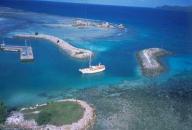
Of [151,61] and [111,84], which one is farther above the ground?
[151,61]

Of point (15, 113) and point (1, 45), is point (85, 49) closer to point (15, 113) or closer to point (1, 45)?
point (1, 45)

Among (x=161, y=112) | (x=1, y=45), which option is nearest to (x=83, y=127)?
(x=161, y=112)

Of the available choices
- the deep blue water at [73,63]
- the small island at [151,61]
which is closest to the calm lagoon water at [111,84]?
the deep blue water at [73,63]

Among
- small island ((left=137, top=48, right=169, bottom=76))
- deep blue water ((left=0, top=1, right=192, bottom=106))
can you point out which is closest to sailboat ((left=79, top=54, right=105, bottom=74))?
deep blue water ((left=0, top=1, right=192, bottom=106))

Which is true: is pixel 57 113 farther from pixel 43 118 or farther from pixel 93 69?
pixel 93 69

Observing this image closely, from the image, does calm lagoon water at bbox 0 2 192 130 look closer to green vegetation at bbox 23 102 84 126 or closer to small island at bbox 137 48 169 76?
small island at bbox 137 48 169 76

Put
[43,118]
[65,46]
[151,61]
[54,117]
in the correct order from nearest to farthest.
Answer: [43,118] < [54,117] < [151,61] < [65,46]

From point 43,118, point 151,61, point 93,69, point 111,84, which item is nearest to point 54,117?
point 43,118
